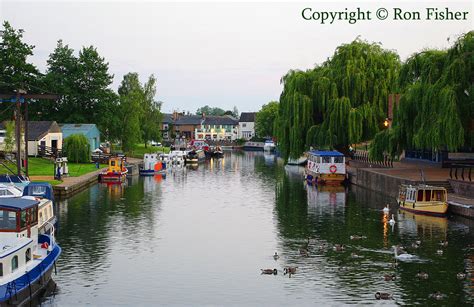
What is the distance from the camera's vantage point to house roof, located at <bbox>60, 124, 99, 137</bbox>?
101938 mm

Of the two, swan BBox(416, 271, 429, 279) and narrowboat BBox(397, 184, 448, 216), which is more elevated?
narrowboat BBox(397, 184, 448, 216)

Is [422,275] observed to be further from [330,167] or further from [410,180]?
[330,167]

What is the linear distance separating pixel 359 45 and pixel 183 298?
201 ft

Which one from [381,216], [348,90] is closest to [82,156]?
[348,90]

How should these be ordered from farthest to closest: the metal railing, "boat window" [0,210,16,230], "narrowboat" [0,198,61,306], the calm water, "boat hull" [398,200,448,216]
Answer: the metal railing < "boat hull" [398,200,448,216] < the calm water < "boat window" [0,210,16,230] < "narrowboat" [0,198,61,306]

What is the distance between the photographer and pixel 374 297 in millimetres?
28406

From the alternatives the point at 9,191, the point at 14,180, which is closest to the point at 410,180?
the point at 9,191

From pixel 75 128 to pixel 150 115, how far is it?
36432 mm

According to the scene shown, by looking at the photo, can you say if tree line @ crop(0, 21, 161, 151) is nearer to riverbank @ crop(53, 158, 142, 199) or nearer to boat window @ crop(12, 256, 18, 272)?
riverbank @ crop(53, 158, 142, 199)

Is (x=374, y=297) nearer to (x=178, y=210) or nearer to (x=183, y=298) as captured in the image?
(x=183, y=298)

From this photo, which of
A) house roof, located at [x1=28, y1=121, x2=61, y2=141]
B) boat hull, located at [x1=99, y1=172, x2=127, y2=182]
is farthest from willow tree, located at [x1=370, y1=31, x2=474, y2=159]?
house roof, located at [x1=28, y1=121, x2=61, y2=141]

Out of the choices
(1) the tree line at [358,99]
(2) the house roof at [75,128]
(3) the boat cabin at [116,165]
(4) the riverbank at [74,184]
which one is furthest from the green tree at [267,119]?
(4) the riverbank at [74,184]

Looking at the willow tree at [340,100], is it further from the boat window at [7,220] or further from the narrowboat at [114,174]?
the boat window at [7,220]

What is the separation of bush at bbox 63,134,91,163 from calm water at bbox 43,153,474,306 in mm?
28073
